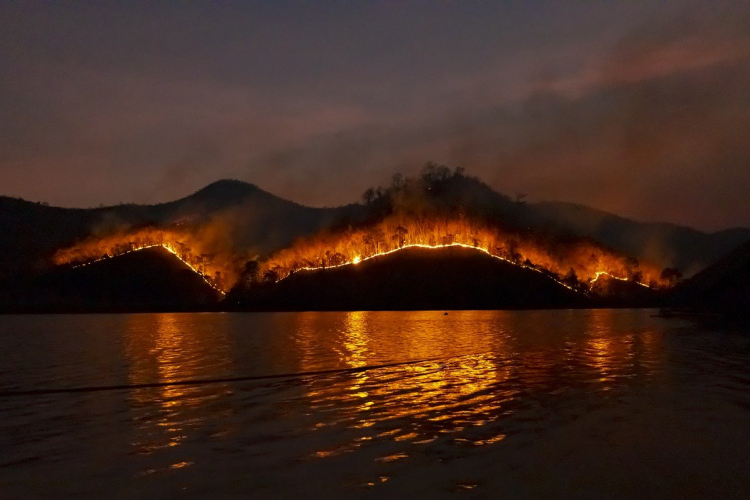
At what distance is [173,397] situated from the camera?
61.2ft

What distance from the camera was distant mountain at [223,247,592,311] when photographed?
13850cm

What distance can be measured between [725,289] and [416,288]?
8466 centimetres

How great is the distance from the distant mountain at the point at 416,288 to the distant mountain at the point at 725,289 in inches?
2605

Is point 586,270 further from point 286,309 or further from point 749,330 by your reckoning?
point 749,330

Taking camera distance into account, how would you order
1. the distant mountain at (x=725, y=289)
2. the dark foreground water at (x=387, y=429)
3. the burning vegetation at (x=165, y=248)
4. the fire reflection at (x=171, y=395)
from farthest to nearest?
1. the burning vegetation at (x=165, y=248)
2. the distant mountain at (x=725, y=289)
3. the fire reflection at (x=171, y=395)
4. the dark foreground water at (x=387, y=429)

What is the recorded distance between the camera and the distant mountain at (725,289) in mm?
56156

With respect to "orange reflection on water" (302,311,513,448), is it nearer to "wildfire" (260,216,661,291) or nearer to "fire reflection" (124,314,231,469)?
"fire reflection" (124,314,231,469)

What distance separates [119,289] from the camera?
518ft

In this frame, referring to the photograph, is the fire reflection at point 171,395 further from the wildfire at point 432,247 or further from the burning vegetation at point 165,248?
the burning vegetation at point 165,248

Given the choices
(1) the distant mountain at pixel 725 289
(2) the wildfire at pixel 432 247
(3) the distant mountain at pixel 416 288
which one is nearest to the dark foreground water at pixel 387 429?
(1) the distant mountain at pixel 725 289

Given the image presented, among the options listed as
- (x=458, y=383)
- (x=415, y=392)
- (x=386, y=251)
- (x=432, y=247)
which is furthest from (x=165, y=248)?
(x=415, y=392)

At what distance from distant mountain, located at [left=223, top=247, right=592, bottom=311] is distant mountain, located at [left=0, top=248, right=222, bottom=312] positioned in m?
14.4

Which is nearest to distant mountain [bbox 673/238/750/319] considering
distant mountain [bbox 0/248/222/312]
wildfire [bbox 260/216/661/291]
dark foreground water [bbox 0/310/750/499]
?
dark foreground water [bbox 0/310/750/499]

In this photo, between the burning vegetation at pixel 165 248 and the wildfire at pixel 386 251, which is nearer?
the wildfire at pixel 386 251
